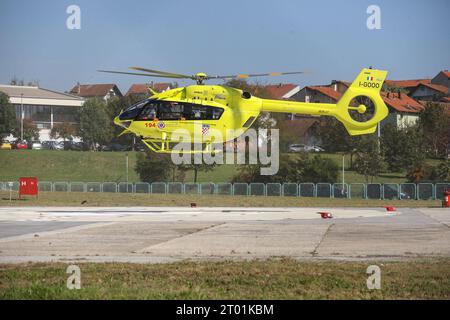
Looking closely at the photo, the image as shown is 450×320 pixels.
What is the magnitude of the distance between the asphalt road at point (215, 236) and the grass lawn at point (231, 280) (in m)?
1.79

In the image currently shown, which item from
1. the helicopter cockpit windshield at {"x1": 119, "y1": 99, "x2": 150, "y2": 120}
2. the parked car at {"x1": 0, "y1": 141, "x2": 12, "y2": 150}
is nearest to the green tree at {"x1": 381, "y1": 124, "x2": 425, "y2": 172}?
the helicopter cockpit windshield at {"x1": 119, "y1": 99, "x2": 150, "y2": 120}

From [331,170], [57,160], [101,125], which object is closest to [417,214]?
[331,170]

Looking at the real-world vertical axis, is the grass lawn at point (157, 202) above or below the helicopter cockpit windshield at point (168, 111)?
below

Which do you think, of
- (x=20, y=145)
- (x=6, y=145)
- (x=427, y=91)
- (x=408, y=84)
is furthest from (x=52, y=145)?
(x=408, y=84)

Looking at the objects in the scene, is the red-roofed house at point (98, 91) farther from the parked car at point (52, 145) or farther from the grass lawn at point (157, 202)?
the grass lawn at point (157, 202)

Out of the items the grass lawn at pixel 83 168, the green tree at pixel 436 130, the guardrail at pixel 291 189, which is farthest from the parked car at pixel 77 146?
the green tree at pixel 436 130

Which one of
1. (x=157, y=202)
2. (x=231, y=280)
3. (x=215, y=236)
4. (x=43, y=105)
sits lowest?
Result: (x=231, y=280)

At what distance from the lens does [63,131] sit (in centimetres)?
11600

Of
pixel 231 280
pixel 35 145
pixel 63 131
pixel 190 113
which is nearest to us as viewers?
pixel 231 280

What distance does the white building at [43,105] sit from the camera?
113m

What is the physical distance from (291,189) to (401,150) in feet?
54.2

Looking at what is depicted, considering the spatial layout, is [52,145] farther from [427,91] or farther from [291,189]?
[427,91]
